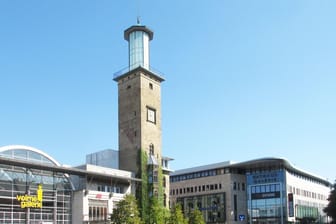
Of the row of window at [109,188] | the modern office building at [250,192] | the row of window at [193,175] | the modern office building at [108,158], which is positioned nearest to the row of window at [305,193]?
the modern office building at [250,192]

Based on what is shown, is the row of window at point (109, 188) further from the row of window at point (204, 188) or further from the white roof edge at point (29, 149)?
the row of window at point (204, 188)

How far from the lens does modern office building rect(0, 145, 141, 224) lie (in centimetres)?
5500

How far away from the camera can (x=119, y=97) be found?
80.3 metres

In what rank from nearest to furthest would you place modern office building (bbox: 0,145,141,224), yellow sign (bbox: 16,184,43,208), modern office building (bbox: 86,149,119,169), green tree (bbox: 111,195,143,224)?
modern office building (bbox: 0,145,141,224) → yellow sign (bbox: 16,184,43,208) → green tree (bbox: 111,195,143,224) → modern office building (bbox: 86,149,119,169)

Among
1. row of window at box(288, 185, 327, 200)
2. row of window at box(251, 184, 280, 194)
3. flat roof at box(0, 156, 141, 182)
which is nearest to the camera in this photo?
flat roof at box(0, 156, 141, 182)

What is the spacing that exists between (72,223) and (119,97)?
81.8 feet

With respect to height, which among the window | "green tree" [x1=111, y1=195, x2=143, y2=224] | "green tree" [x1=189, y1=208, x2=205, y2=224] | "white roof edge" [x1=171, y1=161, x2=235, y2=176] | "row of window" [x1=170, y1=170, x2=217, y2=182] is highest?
the window

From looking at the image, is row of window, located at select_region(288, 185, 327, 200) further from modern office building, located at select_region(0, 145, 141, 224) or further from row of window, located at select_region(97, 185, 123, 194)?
modern office building, located at select_region(0, 145, 141, 224)

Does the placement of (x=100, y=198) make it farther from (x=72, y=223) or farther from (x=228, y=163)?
Result: (x=228, y=163)

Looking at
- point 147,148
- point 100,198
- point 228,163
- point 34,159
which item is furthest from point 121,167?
point 228,163

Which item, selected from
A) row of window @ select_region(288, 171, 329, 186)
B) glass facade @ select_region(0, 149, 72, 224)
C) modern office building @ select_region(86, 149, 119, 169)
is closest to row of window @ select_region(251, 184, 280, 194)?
row of window @ select_region(288, 171, 329, 186)

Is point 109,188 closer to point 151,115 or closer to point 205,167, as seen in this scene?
point 151,115

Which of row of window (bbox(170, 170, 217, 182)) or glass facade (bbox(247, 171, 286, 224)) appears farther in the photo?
row of window (bbox(170, 170, 217, 182))

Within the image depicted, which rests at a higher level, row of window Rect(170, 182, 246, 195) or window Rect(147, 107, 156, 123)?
window Rect(147, 107, 156, 123)
